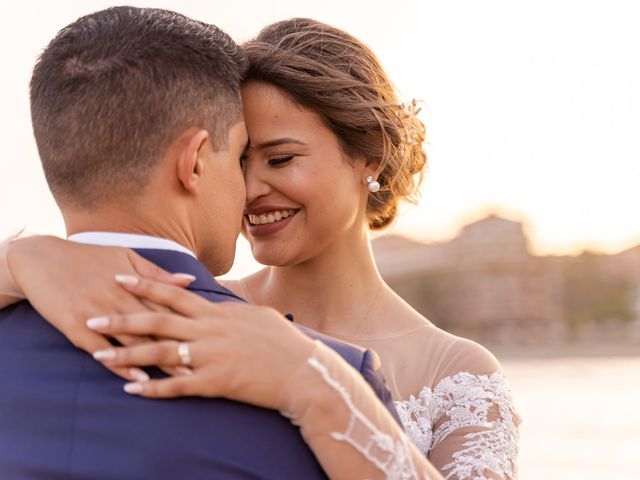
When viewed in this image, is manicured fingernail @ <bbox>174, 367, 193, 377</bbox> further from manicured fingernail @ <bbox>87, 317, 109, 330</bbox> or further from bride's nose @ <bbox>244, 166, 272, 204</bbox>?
bride's nose @ <bbox>244, 166, 272, 204</bbox>

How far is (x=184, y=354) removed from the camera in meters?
2.11

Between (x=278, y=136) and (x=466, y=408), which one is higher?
(x=278, y=136)

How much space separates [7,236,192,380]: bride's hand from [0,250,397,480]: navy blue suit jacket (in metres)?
0.04

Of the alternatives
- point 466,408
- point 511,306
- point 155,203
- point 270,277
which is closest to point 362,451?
point 155,203

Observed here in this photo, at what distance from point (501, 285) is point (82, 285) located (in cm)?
6776

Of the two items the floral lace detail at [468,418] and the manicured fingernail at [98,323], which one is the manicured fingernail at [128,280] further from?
the floral lace detail at [468,418]

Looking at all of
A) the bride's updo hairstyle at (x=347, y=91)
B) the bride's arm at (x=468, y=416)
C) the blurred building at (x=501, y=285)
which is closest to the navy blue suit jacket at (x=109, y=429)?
the bride's arm at (x=468, y=416)

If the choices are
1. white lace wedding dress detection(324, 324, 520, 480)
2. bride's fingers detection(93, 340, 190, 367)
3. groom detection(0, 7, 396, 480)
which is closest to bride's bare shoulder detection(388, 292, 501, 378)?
white lace wedding dress detection(324, 324, 520, 480)

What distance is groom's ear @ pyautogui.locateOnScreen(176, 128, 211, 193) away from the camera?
228 centimetres

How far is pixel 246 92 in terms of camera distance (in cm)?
355

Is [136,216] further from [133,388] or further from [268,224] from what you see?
[268,224]

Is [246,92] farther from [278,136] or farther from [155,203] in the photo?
[155,203]

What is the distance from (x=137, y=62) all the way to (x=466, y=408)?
1684mm

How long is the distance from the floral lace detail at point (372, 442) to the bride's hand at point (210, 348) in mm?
75
